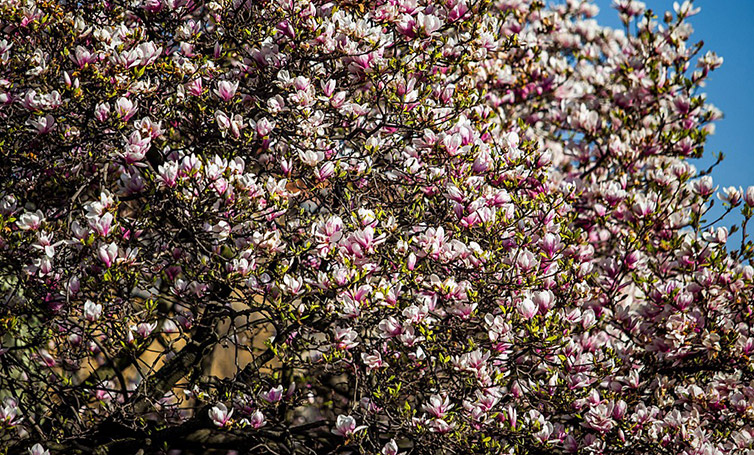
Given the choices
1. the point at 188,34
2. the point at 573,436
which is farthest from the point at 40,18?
the point at 573,436

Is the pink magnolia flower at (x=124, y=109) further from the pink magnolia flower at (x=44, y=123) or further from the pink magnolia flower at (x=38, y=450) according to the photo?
the pink magnolia flower at (x=38, y=450)

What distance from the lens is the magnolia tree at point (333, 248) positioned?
13.8ft

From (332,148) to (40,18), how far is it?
2.14 m

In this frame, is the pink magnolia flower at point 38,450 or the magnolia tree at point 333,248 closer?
the magnolia tree at point 333,248

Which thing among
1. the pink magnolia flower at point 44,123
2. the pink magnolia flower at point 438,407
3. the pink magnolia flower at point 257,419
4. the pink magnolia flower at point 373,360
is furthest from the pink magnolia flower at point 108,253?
the pink magnolia flower at point 438,407

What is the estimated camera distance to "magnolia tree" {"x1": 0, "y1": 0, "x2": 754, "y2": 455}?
4.19 metres

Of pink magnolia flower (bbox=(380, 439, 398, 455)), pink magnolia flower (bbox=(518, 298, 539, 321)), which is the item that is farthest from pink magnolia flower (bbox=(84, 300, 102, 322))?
pink magnolia flower (bbox=(518, 298, 539, 321))

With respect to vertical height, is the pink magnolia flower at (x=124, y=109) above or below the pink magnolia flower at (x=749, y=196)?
below

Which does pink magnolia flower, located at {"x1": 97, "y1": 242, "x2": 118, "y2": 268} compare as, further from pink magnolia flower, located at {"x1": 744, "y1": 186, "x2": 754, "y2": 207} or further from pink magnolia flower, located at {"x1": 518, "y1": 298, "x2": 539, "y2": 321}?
pink magnolia flower, located at {"x1": 744, "y1": 186, "x2": 754, "y2": 207}

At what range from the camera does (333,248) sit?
13.2ft

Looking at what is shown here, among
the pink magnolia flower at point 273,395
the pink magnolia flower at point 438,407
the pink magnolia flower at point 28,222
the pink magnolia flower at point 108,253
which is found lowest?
the pink magnolia flower at point 438,407

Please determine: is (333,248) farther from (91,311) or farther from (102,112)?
(102,112)

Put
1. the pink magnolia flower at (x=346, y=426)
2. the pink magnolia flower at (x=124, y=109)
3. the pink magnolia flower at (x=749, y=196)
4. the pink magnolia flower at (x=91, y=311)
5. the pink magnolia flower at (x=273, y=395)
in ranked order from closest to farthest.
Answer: the pink magnolia flower at (x=91, y=311) → the pink magnolia flower at (x=124, y=109) → the pink magnolia flower at (x=346, y=426) → the pink magnolia flower at (x=273, y=395) → the pink magnolia flower at (x=749, y=196)

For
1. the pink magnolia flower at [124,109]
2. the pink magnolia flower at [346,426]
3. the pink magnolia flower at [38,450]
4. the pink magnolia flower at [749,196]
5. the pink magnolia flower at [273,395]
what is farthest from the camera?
the pink magnolia flower at [749,196]
